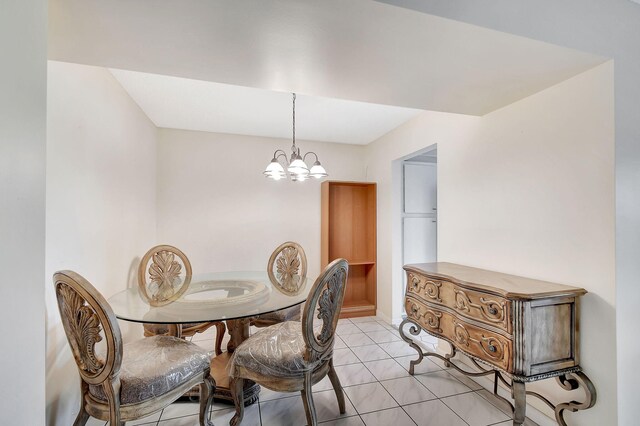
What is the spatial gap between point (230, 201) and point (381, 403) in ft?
9.39

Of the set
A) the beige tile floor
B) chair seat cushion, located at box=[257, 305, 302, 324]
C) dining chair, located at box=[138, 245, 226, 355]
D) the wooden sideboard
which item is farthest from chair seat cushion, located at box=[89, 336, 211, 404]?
the wooden sideboard

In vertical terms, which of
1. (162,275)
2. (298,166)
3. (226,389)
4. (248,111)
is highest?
(248,111)

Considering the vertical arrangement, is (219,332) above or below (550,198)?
below

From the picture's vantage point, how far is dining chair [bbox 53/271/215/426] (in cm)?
124

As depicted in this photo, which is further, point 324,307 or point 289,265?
point 289,265

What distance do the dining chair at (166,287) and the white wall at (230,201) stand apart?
28.7 inches

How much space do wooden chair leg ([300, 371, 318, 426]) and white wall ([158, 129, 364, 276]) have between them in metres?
2.32

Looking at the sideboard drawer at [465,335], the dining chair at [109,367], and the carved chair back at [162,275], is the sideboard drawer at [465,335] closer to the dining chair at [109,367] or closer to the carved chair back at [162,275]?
the dining chair at [109,367]

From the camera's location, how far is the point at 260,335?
1847mm

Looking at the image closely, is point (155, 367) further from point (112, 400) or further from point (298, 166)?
point (298, 166)

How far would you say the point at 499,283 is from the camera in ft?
5.45

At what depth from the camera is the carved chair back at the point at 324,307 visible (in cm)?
153

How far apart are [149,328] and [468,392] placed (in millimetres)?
2607

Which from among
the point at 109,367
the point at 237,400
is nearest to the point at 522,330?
the point at 237,400
